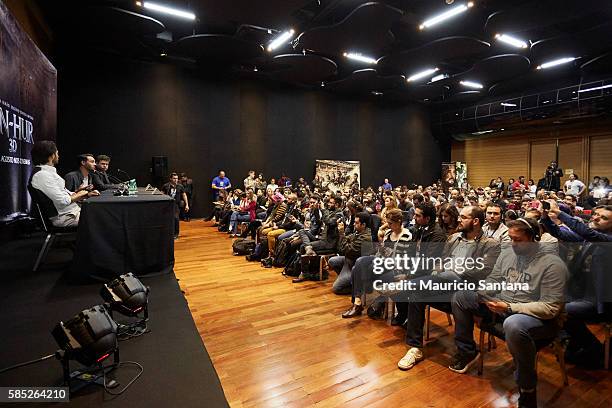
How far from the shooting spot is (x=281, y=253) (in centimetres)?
498

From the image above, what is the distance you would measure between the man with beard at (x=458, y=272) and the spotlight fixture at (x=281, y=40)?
239 inches

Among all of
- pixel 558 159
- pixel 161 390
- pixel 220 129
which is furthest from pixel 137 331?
pixel 558 159

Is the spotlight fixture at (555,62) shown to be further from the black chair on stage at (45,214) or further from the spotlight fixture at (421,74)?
the black chair on stage at (45,214)

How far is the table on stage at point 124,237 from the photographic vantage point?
2443 mm

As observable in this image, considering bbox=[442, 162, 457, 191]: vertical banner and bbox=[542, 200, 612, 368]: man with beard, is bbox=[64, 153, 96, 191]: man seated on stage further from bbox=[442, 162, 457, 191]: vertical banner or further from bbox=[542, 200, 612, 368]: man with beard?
bbox=[442, 162, 457, 191]: vertical banner

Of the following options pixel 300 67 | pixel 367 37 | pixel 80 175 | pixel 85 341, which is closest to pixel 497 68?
pixel 367 37

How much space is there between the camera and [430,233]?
2.89 meters

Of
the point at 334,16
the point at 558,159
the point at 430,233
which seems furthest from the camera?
the point at 558,159

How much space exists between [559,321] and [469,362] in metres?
0.67

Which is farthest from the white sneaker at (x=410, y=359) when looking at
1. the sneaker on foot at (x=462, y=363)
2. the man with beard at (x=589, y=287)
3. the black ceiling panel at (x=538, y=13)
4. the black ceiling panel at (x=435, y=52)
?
the black ceiling panel at (x=435, y=52)

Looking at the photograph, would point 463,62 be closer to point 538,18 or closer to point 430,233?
point 538,18

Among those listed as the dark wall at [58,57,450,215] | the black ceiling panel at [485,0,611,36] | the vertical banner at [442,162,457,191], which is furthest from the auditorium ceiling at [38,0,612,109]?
the vertical banner at [442,162,457,191]

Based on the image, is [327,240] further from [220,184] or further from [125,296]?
[220,184]

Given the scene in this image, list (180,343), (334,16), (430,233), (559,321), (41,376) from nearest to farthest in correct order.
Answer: (41,376) < (180,343) < (559,321) < (430,233) < (334,16)
